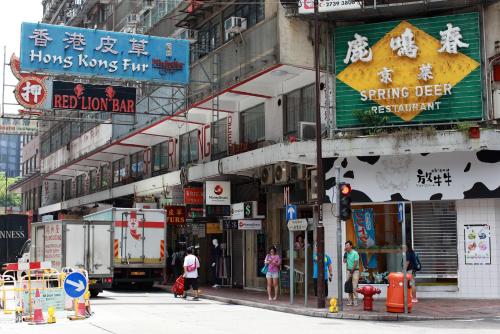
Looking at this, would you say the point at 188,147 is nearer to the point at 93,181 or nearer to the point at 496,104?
the point at 496,104

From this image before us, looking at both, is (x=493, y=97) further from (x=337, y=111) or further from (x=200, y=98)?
(x=200, y=98)

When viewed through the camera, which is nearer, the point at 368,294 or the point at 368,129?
the point at 368,294

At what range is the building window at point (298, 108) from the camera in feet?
78.6

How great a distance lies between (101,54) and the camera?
23312 millimetres

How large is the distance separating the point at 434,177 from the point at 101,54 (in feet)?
37.2

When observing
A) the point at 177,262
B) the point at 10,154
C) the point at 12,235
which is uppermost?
the point at 10,154

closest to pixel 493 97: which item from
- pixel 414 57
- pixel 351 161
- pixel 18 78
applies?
pixel 414 57

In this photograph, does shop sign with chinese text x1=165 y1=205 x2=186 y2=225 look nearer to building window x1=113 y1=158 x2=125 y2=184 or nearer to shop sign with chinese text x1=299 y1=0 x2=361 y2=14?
shop sign with chinese text x1=299 y1=0 x2=361 y2=14

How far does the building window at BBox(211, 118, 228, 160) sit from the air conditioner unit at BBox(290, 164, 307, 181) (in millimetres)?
6283

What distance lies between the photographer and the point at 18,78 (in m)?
23.9

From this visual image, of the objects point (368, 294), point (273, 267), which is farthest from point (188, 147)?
point (368, 294)

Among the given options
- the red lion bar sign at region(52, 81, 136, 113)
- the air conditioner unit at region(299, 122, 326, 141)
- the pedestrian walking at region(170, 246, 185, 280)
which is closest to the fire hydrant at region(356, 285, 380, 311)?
the air conditioner unit at region(299, 122, 326, 141)

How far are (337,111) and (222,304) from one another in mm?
7165

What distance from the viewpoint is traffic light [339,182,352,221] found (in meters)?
17.9
